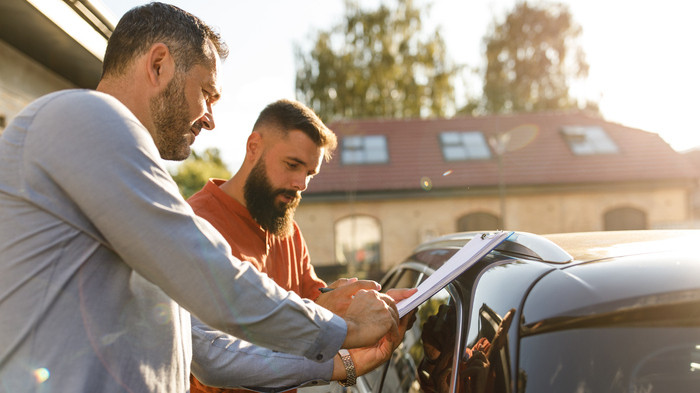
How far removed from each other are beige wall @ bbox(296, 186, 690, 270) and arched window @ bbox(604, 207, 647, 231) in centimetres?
19

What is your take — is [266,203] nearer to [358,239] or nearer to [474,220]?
[358,239]

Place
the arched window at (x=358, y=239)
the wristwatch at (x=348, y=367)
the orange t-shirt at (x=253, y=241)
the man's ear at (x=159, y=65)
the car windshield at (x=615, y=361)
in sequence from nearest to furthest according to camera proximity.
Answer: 1. the car windshield at (x=615, y=361)
2. the man's ear at (x=159, y=65)
3. the wristwatch at (x=348, y=367)
4. the orange t-shirt at (x=253, y=241)
5. the arched window at (x=358, y=239)

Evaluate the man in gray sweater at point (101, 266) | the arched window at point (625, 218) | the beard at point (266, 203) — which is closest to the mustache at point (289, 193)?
the beard at point (266, 203)

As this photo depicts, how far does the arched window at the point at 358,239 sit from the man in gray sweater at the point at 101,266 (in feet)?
56.2

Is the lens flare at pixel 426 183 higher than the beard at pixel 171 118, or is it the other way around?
Result: the beard at pixel 171 118

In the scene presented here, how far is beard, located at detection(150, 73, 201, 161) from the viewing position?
1438 millimetres

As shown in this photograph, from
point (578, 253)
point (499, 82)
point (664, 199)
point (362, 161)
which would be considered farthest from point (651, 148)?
point (578, 253)

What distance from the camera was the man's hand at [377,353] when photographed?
180 cm

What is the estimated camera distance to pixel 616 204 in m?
18.5

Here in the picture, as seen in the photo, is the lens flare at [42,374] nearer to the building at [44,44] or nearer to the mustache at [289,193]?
the mustache at [289,193]

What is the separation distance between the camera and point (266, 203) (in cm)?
275

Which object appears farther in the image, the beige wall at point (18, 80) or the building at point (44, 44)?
the beige wall at point (18, 80)

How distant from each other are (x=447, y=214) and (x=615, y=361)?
17.3 m

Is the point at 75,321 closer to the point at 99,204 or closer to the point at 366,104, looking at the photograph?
the point at 99,204
